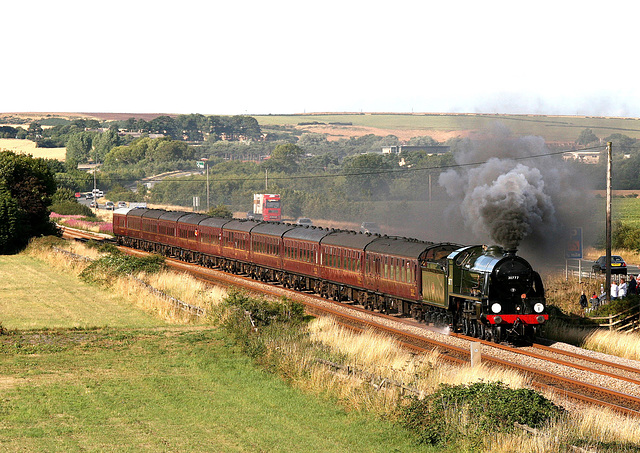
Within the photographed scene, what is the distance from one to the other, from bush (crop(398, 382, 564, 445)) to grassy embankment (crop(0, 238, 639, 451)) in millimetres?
244

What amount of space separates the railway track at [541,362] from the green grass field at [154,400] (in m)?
Result: 6.01

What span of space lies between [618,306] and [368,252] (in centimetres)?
1163

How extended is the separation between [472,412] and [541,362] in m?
9.42

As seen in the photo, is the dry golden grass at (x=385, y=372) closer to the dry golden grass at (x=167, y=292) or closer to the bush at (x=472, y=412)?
the bush at (x=472, y=412)

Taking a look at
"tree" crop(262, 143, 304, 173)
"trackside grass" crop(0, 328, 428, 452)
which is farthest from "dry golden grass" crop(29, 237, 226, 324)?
"tree" crop(262, 143, 304, 173)

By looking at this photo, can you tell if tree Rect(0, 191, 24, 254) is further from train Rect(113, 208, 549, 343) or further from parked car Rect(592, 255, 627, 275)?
parked car Rect(592, 255, 627, 275)

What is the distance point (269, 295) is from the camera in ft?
128

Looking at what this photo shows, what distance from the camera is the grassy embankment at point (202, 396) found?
1479 centimetres

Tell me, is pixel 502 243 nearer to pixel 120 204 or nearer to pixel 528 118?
pixel 528 118

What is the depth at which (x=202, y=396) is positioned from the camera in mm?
18594

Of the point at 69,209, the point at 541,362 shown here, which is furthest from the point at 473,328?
the point at 69,209

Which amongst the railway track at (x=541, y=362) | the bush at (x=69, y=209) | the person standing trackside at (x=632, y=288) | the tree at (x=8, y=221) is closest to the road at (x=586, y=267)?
the person standing trackside at (x=632, y=288)

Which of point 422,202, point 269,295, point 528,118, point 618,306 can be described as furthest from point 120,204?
point 618,306

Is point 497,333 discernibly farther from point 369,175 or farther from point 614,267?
point 369,175
